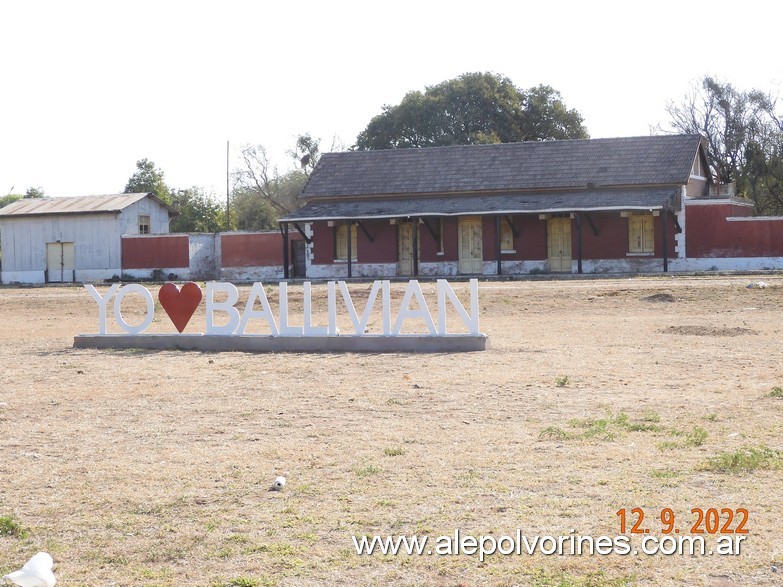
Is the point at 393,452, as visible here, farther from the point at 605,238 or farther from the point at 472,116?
the point at 472,116

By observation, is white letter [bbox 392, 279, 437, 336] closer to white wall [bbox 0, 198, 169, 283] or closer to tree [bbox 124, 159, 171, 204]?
white wall [bbox 0, 198, 169, 283]

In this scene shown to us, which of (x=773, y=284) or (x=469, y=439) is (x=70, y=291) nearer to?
(x=773, y=284)

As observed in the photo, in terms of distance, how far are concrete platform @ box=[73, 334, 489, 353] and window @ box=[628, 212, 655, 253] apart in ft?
70.5

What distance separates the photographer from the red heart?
15.6 m

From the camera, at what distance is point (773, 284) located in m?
23.2

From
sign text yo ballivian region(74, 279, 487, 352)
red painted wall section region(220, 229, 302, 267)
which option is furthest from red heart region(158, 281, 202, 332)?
red painted wall section region(220, 229, 302, 267)

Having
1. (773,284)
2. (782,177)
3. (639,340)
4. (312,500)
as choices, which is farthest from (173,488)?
(782,177)

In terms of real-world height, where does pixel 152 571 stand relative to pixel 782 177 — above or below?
below

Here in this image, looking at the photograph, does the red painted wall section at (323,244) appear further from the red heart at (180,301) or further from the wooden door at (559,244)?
the red heart at (180,301)

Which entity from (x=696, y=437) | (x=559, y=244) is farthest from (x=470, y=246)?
(x=696, y=437)

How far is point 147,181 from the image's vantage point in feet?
196

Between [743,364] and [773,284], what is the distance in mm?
12455

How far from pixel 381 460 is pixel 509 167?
3136 centimetres

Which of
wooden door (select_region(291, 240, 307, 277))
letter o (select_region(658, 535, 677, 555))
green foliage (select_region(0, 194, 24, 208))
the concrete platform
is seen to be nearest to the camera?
letter o (select_region(658, 535, 677, 555))
